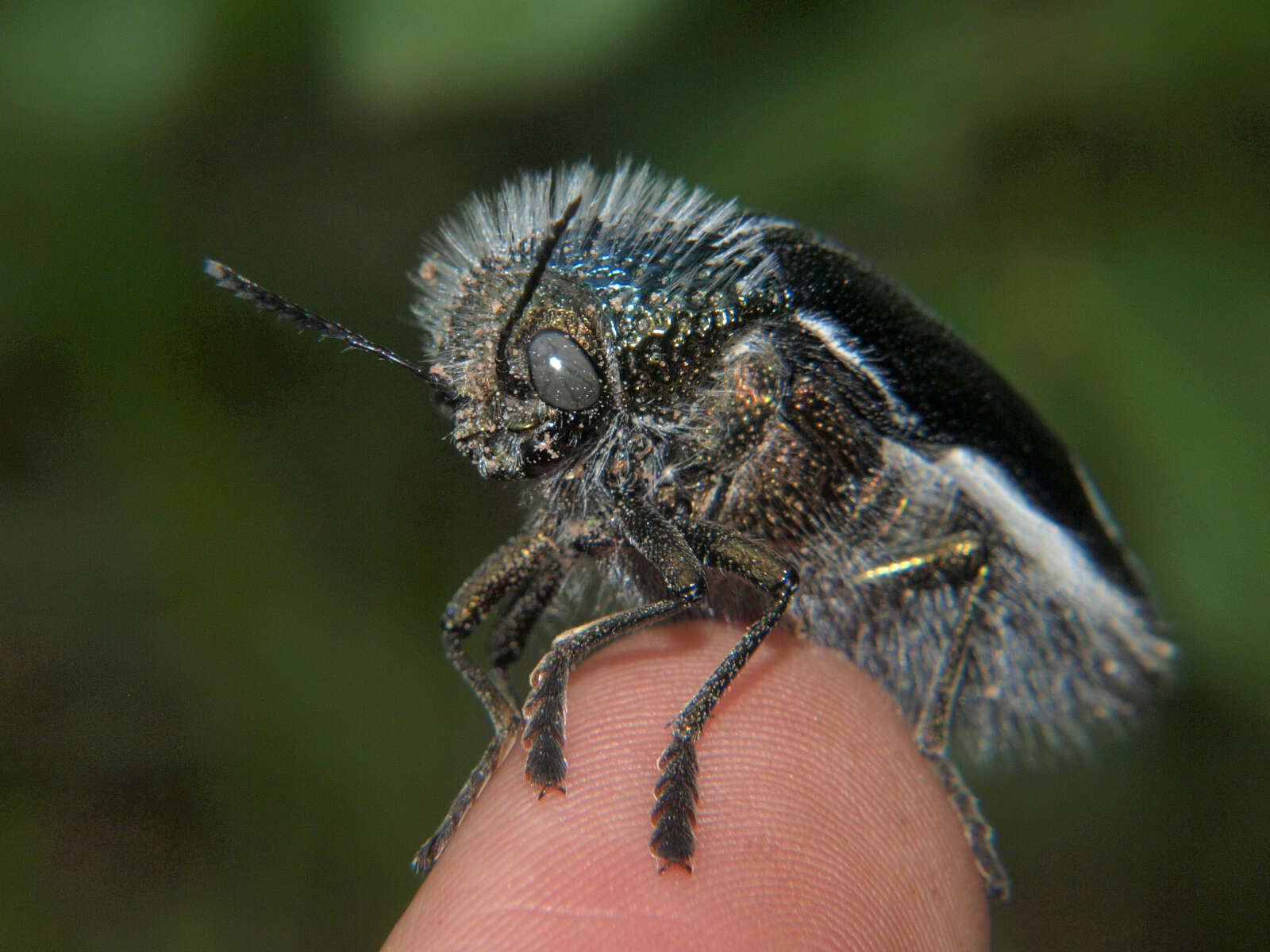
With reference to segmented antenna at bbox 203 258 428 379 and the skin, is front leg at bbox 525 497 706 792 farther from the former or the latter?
segmented antenna at bbox 203 258 428 379

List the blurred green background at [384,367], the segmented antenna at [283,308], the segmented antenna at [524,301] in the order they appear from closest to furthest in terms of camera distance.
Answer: the segmented antenna at [524,301] < the segmented antenna at [283,308] < the blurred green background at [384,367]

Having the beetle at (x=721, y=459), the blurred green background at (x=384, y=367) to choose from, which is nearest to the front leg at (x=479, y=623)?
the beetle at (x=721, y=459)

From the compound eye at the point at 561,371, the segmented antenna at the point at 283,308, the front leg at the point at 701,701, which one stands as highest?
the segmented antenna at the point at 283,308

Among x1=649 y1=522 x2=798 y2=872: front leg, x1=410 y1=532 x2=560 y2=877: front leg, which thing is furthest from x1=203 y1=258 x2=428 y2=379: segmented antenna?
x1=649 y1=522 x2=798 y2=872: front leg

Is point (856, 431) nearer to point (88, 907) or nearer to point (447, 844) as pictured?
point (447, 844)

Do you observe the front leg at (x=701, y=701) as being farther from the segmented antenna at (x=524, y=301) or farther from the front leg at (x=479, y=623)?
the segmented antenna at (x=524, y=301)

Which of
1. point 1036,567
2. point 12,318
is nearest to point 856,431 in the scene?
point 1036,567

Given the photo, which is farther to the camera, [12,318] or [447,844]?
[12,318]
